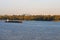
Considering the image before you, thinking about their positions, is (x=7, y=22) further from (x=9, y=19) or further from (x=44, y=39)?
(x=44, y=39)

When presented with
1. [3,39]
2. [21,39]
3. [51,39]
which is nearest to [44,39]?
[51,39]

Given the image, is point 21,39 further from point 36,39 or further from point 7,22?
point 7,22

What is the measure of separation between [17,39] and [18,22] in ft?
124

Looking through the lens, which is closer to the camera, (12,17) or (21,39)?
(21,39)

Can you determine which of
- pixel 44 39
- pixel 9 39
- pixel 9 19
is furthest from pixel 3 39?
pixel 9 19

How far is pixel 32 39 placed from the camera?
52.7ft

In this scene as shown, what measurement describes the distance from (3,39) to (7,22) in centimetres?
3862

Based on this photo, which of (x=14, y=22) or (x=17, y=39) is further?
(x=14, y=22)

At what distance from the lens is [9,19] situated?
2060 inches

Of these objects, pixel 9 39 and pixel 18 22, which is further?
pixel 18 22

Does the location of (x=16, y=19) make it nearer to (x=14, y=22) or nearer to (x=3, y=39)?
(x=14, y=22)

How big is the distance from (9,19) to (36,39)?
1441 inches

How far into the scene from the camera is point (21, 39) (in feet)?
52.1

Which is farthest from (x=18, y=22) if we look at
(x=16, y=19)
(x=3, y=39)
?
(x=3, y=39)
